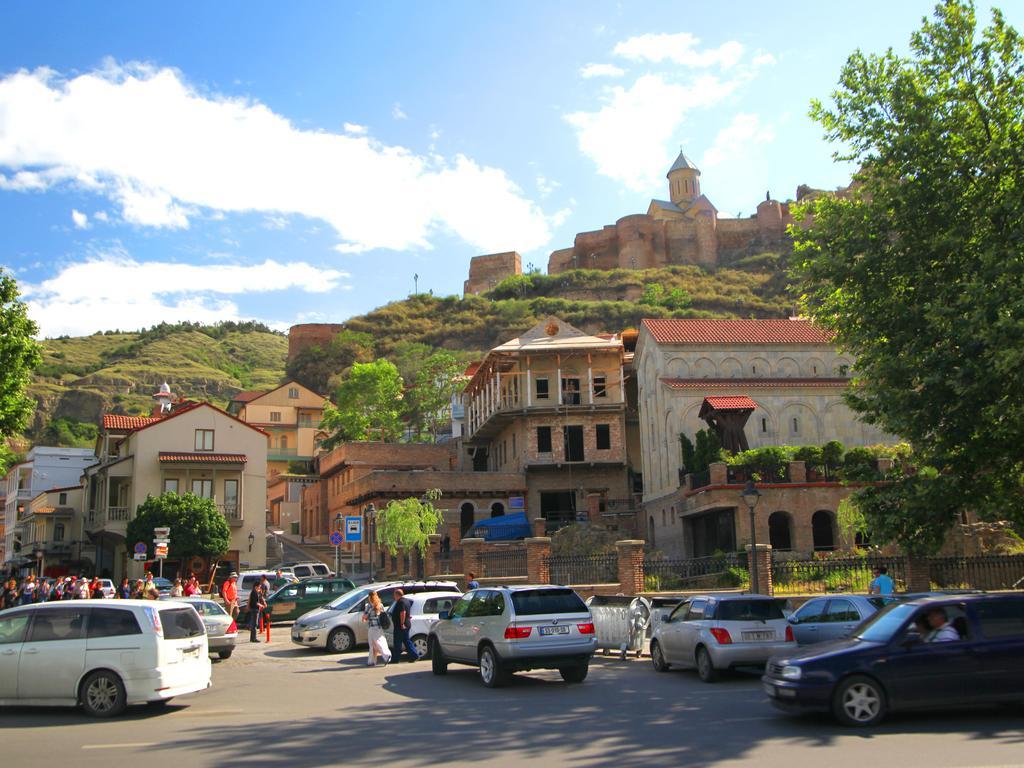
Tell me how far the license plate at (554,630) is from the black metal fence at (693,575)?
12.9 metres

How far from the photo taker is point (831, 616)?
1564 cm

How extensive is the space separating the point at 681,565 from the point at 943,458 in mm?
10133

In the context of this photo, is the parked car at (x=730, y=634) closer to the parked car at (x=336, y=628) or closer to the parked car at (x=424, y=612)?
the parked car at (x=424, y=612)

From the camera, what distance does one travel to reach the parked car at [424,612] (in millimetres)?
20031

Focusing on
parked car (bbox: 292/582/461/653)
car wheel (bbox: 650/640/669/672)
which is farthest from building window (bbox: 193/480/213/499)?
car wheel (bbox: 650/640/669/672)

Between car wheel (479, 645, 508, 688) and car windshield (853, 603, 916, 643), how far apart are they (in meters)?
5.61

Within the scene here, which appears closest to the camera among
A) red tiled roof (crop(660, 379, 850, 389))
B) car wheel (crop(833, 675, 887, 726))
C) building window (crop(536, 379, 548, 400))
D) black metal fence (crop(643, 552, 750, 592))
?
car wheel (crop(833, 675, 887, 726))

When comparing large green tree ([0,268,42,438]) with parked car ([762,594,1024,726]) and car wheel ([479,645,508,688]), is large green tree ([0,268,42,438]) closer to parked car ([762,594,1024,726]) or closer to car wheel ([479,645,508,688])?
car wheel ([479,645,508,688])

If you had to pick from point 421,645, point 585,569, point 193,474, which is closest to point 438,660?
point 421,645

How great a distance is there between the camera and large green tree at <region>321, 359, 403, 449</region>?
232 feet

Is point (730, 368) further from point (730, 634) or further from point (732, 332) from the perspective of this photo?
point (730, 634)

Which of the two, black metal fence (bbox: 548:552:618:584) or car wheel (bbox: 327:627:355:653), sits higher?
black metal fence (bbox: 548:552:618:584)

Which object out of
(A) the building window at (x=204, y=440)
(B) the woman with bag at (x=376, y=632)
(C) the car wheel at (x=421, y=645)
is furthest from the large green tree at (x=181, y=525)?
(B) the woman with bag at (x=376, y=632)

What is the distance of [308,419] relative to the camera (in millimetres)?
92000
